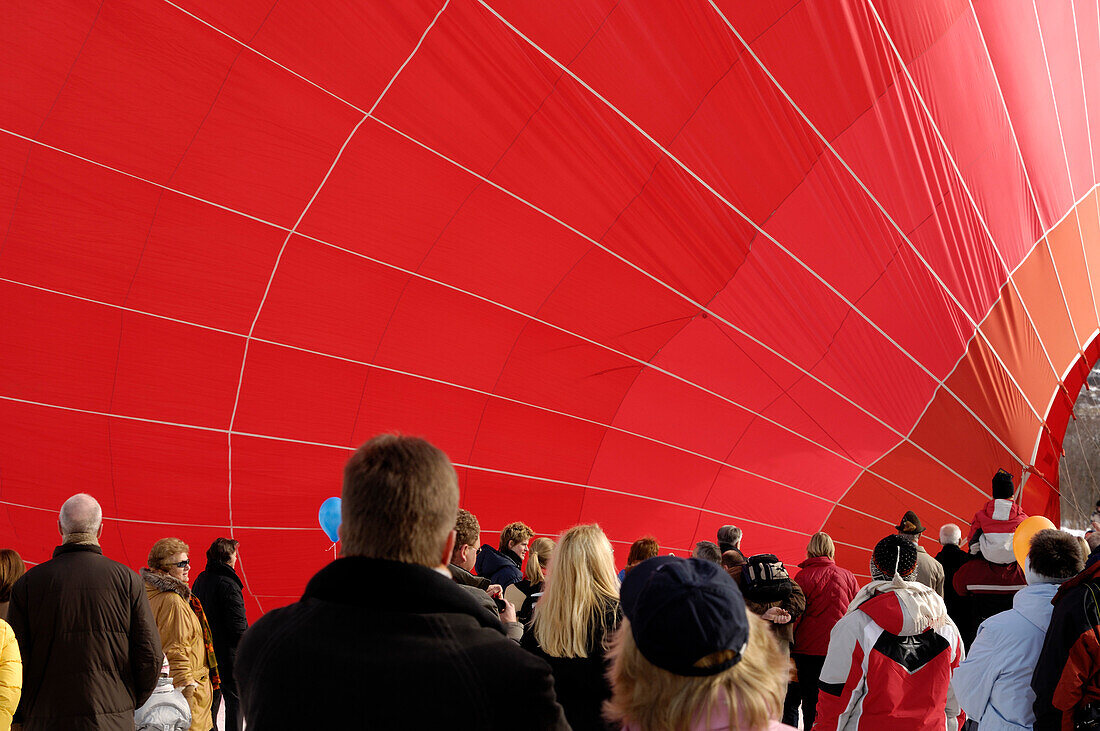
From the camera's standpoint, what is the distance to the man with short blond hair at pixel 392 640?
1.25 meters

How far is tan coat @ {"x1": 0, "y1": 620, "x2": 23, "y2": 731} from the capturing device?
281 cm

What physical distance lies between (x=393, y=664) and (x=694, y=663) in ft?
1.31

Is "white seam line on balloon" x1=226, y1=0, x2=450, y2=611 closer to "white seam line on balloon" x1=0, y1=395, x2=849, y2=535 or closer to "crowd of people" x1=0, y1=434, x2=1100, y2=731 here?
"white seam line on balloon" x1=0, y1=395, x2=849, y2=535

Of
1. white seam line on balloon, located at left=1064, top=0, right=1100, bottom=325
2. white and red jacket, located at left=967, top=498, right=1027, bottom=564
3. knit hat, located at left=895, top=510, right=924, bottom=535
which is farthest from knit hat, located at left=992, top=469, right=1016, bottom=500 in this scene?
white seam line on balloon, located at left=1064, top=0, right=1100, bottom=325

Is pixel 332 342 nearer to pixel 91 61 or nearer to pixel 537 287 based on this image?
pixel 537 287

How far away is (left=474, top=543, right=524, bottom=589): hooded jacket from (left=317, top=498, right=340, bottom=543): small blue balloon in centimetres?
159

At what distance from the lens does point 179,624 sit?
12.5 ft

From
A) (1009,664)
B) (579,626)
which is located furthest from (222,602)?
(1009,664)

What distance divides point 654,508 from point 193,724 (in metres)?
3.10

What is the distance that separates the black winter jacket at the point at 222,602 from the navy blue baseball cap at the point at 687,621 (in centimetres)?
356

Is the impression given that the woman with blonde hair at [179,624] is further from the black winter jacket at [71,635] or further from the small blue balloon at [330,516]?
the small blue balloon at [330,516]

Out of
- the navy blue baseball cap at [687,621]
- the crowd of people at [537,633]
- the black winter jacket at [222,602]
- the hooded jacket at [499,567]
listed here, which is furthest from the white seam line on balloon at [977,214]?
the navy blue baseball cap at [687,621]

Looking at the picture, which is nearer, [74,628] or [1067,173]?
[74,628]

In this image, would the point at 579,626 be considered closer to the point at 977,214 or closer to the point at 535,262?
the point at 535,262
